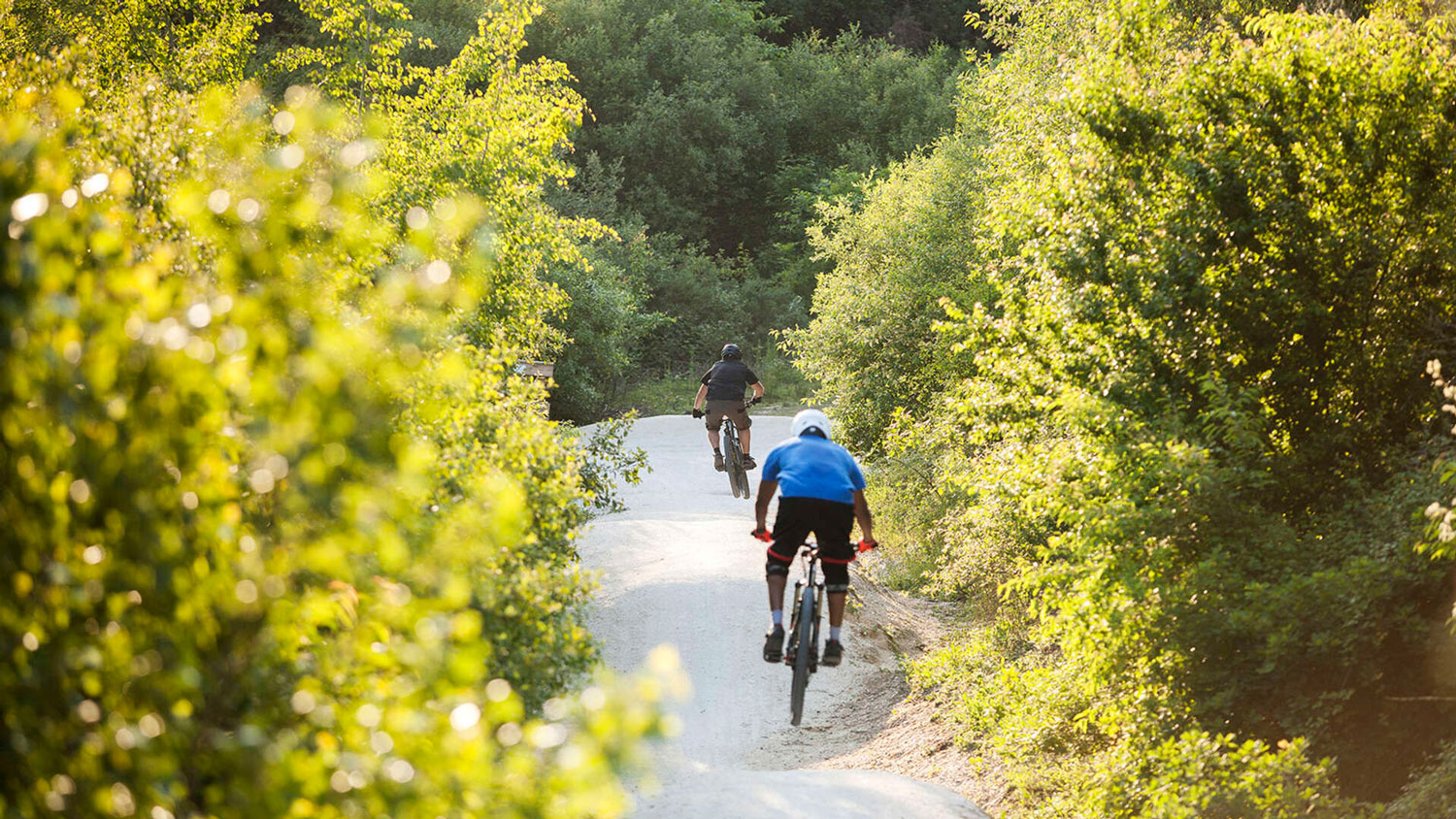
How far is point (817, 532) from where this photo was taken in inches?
323

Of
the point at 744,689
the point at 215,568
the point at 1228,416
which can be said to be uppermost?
the point at 215,568

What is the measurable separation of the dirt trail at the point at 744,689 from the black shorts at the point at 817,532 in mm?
1252

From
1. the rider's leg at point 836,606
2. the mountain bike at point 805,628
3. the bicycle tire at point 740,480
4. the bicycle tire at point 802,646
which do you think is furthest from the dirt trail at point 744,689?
the rider's leg at point 836,606

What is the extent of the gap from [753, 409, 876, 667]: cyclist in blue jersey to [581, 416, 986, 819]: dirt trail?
1119 millimetres

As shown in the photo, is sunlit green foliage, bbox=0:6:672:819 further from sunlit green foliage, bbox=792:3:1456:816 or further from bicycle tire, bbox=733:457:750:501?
bicycle tire, bbox=733:457:750:501

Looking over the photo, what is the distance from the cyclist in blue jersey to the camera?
816 centimetres

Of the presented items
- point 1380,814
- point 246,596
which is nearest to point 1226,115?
point 1380,814

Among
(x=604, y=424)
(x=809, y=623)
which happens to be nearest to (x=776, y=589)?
(x=809, y=623)

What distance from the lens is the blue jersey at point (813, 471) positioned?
26.8ft

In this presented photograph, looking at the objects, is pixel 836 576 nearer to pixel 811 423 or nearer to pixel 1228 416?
pixel 811 423

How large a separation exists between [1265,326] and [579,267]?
805 inches

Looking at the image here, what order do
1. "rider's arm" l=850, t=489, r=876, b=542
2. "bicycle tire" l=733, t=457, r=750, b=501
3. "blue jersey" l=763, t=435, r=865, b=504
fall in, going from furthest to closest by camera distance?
"bicycle tire" l=733, t=457, r=750, b=501 → "rider's arm" l=850, t=489, r=876, b=542 → "blue jersey" l=763, t=435, r=865, b=504

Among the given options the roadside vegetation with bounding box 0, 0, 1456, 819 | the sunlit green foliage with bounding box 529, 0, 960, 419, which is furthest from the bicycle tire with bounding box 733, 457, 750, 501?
the sunlit green foliage with bounding box 529, 0, 960, 419

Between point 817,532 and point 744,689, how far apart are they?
375 centimetres
